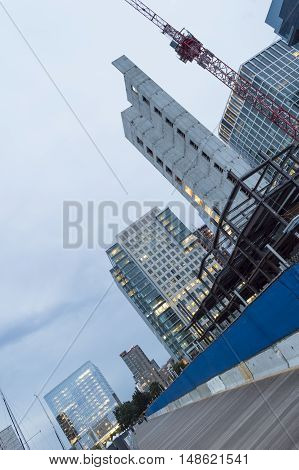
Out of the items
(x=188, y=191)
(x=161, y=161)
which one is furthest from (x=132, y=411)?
(x=161, y=161)

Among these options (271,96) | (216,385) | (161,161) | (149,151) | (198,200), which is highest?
(271,96)

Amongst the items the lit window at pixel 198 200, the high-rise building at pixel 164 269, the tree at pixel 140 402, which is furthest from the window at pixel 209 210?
the tree at pixel 140 402

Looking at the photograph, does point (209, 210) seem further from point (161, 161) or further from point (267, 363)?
point (267, 363)

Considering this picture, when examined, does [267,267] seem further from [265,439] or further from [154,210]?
[154,210]

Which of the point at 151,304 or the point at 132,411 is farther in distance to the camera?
the point at 151,304

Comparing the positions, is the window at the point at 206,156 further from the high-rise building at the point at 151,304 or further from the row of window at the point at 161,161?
the high-rise building at the point at 151,304

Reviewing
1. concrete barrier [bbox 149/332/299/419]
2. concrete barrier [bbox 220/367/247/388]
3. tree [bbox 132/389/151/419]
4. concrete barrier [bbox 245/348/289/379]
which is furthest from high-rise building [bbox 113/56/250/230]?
tree [bbox 132/389/151/419]

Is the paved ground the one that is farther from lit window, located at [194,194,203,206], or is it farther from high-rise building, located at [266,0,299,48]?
high-rise building, located at [266,0,299,48]

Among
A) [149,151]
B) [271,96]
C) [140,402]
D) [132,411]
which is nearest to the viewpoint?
[149,151]

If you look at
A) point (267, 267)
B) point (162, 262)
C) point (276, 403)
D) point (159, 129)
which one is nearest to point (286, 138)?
point (159, 129)

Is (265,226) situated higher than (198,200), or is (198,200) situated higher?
(198,200)

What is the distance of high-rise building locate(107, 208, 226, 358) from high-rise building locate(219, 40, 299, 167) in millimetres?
43199

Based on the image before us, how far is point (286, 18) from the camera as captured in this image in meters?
50.7

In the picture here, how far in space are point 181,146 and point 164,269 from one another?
76.4 metres
